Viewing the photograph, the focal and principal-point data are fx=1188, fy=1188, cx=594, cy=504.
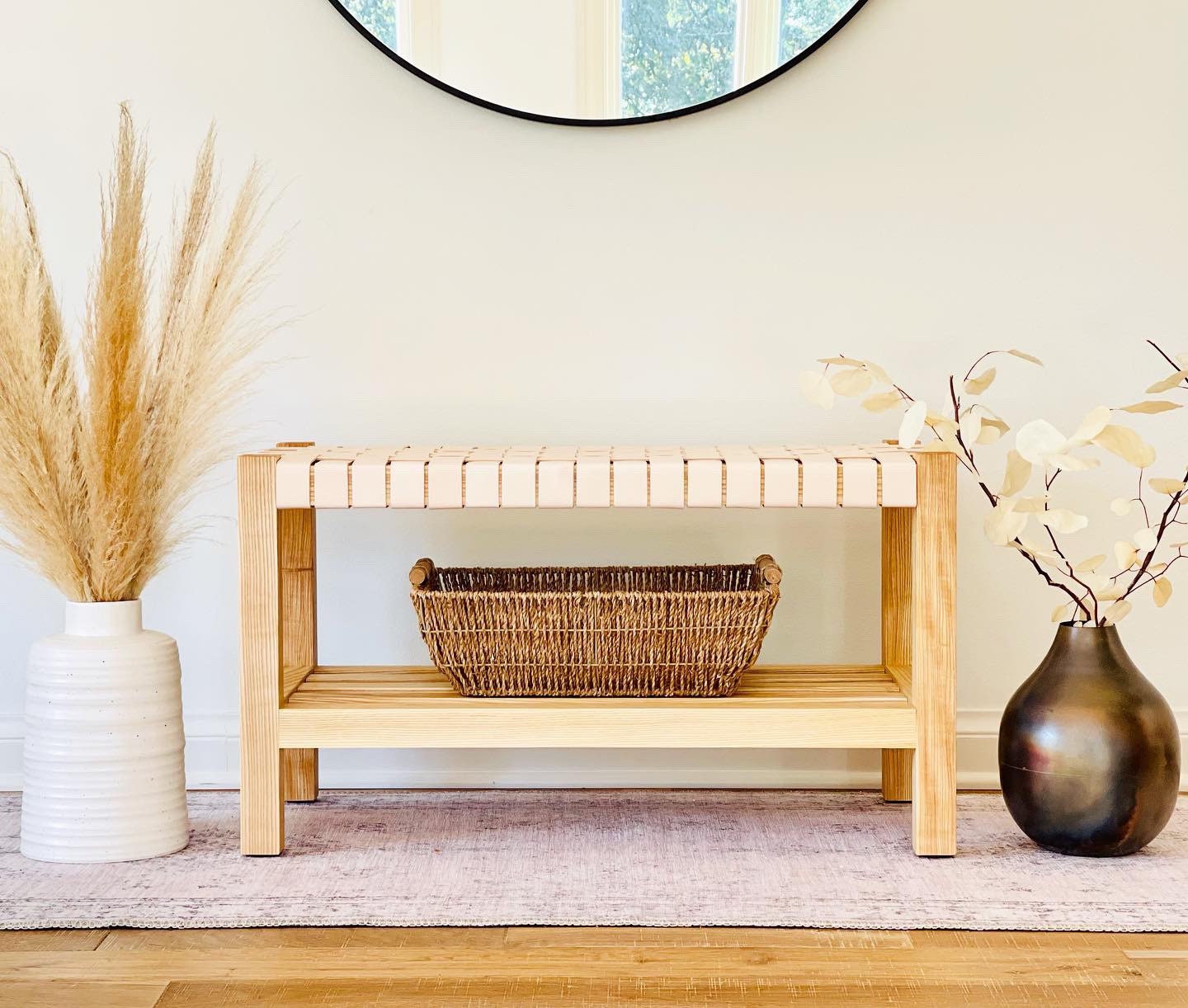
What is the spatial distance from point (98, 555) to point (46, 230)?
2.14ft

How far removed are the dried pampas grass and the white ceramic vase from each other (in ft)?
0.24

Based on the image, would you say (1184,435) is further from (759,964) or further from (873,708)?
(759,964)

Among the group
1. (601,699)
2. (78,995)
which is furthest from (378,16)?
(78,995)

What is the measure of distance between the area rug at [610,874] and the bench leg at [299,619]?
0.05 meters

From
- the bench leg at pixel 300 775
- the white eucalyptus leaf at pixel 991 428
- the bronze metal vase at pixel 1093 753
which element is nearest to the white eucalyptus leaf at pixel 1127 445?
the white eucalyptus leaf at pixel 991 428

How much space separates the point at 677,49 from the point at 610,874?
1212 mm

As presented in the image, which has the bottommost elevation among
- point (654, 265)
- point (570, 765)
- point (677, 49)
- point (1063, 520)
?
point (570, 765)

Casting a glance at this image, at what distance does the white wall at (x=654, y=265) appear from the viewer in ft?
6.03

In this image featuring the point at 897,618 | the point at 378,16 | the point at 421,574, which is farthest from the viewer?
the point at 378,16

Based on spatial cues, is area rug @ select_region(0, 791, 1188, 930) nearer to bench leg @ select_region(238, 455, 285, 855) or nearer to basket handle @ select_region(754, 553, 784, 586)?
bench leg @ select_region(238, 455, 285, 855)

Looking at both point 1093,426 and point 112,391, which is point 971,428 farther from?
point 112,391

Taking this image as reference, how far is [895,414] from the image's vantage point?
187 cm

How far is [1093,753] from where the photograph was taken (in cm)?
144

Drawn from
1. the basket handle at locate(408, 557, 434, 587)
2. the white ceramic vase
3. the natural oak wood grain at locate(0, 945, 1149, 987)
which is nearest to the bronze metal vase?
the natural oak wood grain at locate(0, 945, 1149, 987)
